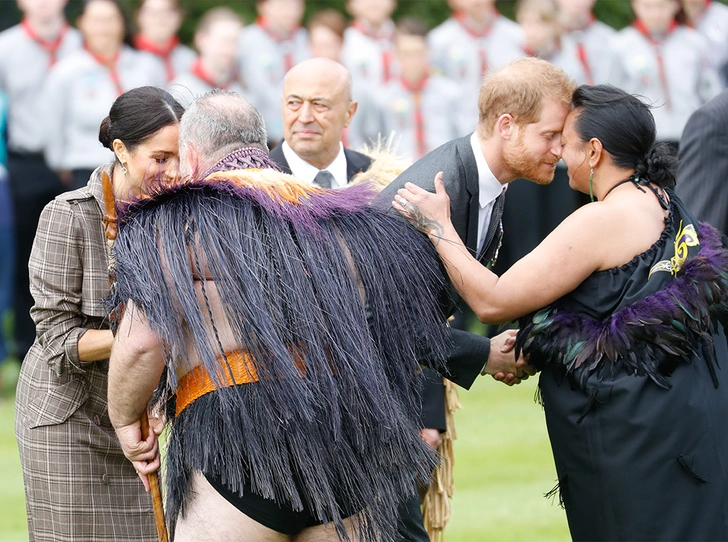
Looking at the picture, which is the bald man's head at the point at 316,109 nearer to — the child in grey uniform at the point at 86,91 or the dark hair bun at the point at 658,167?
the dark hair bun at the point at 658,167

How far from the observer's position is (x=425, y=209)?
3.70m

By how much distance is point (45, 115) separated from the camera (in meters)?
9.70

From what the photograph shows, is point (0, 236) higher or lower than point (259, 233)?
lower

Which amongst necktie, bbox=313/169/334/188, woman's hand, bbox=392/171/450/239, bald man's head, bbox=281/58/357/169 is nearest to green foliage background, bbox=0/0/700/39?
bald man's head, bbox=281/58/357/169

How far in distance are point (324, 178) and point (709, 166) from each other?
179 centimetres

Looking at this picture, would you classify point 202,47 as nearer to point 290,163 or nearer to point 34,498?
point 290,163

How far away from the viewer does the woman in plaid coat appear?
4.01 meters

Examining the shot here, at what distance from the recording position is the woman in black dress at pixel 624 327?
365 centimetres

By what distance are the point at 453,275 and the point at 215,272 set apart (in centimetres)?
86

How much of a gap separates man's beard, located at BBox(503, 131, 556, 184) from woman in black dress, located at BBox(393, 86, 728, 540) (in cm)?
12

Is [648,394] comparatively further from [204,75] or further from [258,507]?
[204,75]

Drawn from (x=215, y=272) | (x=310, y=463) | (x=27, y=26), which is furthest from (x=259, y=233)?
(x=27, y=26)

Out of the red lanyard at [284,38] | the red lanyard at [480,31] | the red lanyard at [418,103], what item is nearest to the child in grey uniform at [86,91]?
the red lanyard at [284,38]

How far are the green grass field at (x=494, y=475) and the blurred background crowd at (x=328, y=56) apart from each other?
1543 mm
